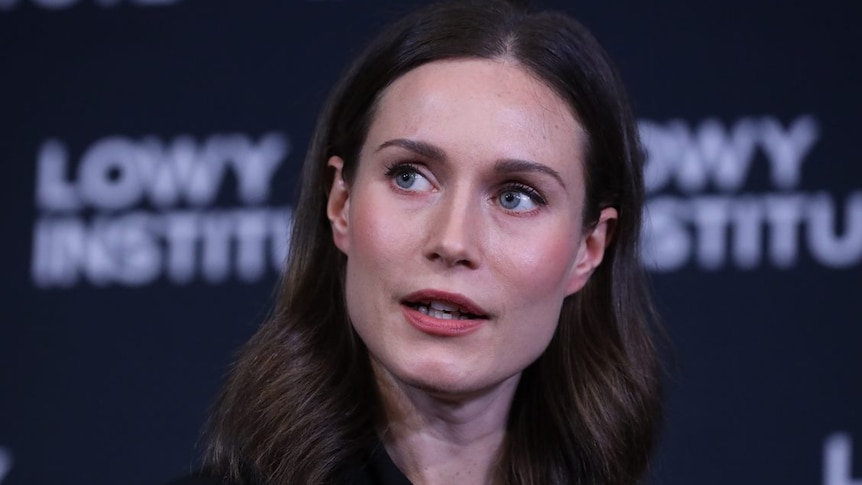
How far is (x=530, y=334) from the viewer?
1647 millimetres

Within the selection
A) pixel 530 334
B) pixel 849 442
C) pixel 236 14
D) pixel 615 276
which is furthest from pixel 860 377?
pixel 236 14

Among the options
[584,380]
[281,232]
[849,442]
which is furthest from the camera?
[281,232]

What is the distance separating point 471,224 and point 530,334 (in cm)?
17

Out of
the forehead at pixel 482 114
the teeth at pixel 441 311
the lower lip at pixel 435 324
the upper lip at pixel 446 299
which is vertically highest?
the forehead at pixel 482 114

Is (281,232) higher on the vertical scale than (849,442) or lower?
higher

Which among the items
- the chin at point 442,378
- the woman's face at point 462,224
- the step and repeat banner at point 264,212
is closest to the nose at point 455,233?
the woman's face at point 462,224

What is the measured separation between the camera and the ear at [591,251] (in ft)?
5.87

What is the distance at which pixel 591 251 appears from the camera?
1.82 m

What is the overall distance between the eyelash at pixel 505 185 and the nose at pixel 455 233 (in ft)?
0.17

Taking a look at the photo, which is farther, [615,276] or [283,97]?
[283,97]

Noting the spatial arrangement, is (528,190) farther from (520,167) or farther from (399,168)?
(399,168)

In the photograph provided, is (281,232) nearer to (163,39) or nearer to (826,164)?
(163,39)

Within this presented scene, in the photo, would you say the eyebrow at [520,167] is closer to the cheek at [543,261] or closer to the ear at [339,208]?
the cheek at [543,261]

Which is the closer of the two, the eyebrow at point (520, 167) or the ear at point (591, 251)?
the eyebrow at point (520, 167)
